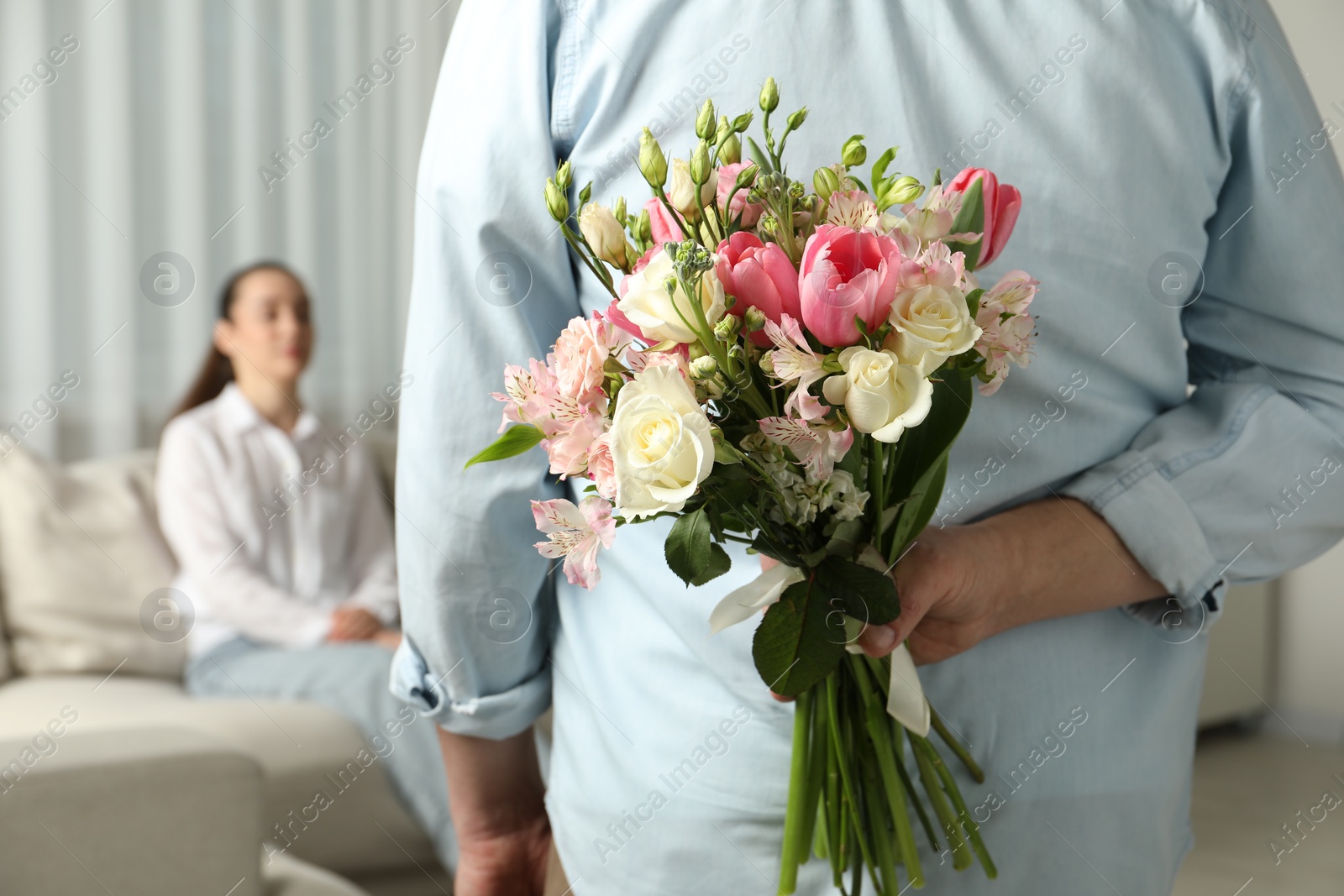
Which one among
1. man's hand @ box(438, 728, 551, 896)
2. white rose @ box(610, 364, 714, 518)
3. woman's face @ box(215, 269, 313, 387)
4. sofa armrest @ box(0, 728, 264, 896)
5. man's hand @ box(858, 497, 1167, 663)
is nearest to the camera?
white rose @ box(610, 364, 714, 518)

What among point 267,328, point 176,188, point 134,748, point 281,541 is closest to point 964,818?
point 134,748

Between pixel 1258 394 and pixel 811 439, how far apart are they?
0.36 metres

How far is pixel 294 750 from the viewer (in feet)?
6.61

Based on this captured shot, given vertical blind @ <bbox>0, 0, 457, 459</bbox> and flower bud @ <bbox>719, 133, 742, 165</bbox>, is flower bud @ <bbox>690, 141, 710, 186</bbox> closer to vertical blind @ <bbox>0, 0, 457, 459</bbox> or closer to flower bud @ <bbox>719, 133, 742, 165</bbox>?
flower bud @ <bbox>719, 133, 742, 165</bbox>

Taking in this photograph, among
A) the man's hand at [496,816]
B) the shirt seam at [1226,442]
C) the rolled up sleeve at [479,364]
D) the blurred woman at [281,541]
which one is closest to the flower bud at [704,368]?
the rolled up sleeve at [479,364]

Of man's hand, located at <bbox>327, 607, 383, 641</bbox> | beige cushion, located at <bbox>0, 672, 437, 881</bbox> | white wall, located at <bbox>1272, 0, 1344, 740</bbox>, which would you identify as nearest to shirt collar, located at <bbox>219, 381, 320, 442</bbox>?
man's hand, located at <bbox>327, 607, 383, 641</bbox>

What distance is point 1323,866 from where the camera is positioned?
2291 millimetres

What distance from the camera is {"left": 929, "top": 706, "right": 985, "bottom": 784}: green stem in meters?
0.55

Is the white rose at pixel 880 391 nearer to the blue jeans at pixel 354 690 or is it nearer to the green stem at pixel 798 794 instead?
the green stem at pixel 798 794

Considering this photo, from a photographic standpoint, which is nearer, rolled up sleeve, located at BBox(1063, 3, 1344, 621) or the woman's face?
rolled up sleeve, located at BBox(1063, 3, 1344, 621)

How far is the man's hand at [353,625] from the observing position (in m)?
2.44

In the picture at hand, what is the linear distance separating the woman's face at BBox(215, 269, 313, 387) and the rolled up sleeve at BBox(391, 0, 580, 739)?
2.25 m

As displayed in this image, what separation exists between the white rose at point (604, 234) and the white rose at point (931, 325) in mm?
124

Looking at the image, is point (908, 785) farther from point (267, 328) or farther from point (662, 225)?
point (267, 328)
